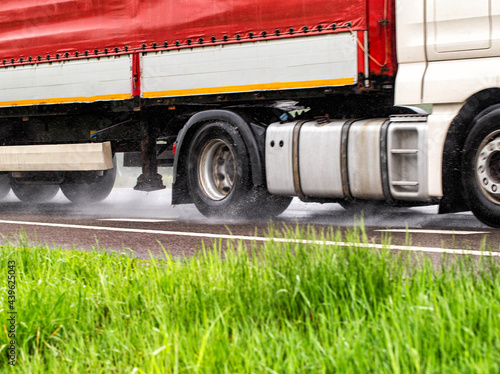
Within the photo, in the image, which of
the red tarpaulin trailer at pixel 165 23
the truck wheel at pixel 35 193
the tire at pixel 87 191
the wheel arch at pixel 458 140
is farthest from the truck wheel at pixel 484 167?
the truck wheel at pixel 35 193

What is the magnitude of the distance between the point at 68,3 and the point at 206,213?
3.93 metres

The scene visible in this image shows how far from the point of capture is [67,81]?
11195mm

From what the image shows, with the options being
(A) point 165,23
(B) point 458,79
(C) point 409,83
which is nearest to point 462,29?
(B) point 458,79

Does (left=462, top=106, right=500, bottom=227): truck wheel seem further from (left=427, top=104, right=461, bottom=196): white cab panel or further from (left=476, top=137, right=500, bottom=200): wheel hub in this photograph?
(left=427, top=104, right=461, bottom=196): white cab panel

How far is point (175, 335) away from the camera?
10.5ft

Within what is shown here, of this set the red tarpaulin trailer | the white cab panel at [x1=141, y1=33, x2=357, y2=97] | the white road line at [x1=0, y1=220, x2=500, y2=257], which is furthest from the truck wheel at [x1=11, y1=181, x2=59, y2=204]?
the white cab panel at [x1=141, y1=33, x2=357, y2=97]

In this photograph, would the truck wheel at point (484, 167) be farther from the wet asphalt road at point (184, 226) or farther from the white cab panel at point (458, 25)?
the white cab panel at point (458, 25)

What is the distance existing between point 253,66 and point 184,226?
210 centimetres

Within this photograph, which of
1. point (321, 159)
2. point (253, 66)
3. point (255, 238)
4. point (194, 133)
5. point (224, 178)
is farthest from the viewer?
point (194, 133)

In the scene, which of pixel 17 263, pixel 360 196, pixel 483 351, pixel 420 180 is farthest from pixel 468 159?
pixel 483 351

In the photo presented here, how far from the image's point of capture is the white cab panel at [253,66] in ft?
28.1

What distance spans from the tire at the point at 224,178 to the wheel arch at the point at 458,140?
2684mm

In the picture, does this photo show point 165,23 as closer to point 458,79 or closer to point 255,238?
point 458,79

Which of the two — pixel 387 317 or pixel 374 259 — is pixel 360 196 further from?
pixel 387 317
